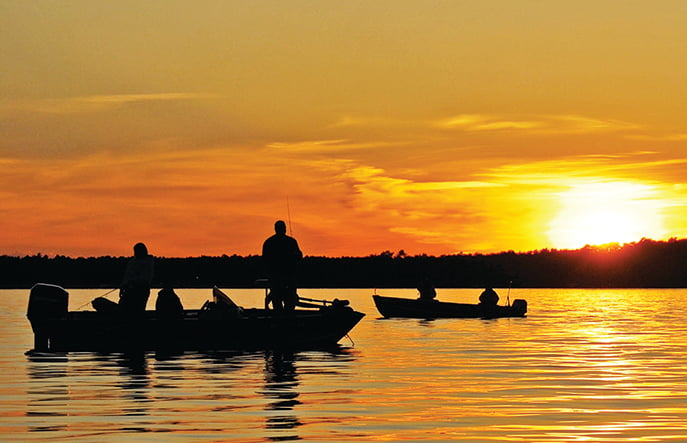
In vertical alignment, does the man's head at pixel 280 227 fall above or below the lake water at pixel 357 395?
above

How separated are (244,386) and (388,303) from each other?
38427 millimetres

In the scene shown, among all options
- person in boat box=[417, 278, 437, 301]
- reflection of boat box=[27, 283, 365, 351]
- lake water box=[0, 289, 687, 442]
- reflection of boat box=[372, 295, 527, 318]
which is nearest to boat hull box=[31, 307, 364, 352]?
reflection of boat box=[27, 283, 365, 351]

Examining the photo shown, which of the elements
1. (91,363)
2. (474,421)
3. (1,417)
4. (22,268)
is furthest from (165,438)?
(22,268)

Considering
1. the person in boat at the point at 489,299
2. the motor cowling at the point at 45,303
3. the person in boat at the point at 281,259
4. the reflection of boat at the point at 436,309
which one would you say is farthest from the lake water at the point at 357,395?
the person in boat at the point at 489,299

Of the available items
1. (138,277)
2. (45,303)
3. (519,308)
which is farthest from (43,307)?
(519,308)

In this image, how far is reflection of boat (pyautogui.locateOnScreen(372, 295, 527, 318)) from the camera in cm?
5838

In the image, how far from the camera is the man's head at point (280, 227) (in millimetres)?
31297

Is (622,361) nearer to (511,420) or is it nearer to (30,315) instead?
(511,420)

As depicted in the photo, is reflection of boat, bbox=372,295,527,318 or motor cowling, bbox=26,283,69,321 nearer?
motor cowling, bbox=26,283,69,321

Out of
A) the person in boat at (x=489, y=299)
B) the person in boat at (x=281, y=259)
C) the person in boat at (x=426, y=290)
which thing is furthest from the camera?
the person in boat at (x=426, y=290)

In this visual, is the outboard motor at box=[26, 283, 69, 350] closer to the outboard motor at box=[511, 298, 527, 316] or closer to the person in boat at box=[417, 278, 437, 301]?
the person in boat at box=[417, 278, 437, 301]

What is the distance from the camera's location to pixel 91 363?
2827 centimetres

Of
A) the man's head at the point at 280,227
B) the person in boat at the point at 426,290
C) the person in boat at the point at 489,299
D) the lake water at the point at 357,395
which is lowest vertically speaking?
the lake water at the point at 357,395

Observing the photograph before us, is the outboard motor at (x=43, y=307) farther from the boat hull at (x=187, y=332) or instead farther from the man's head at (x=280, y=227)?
the man's head at (x=280, y=227)
